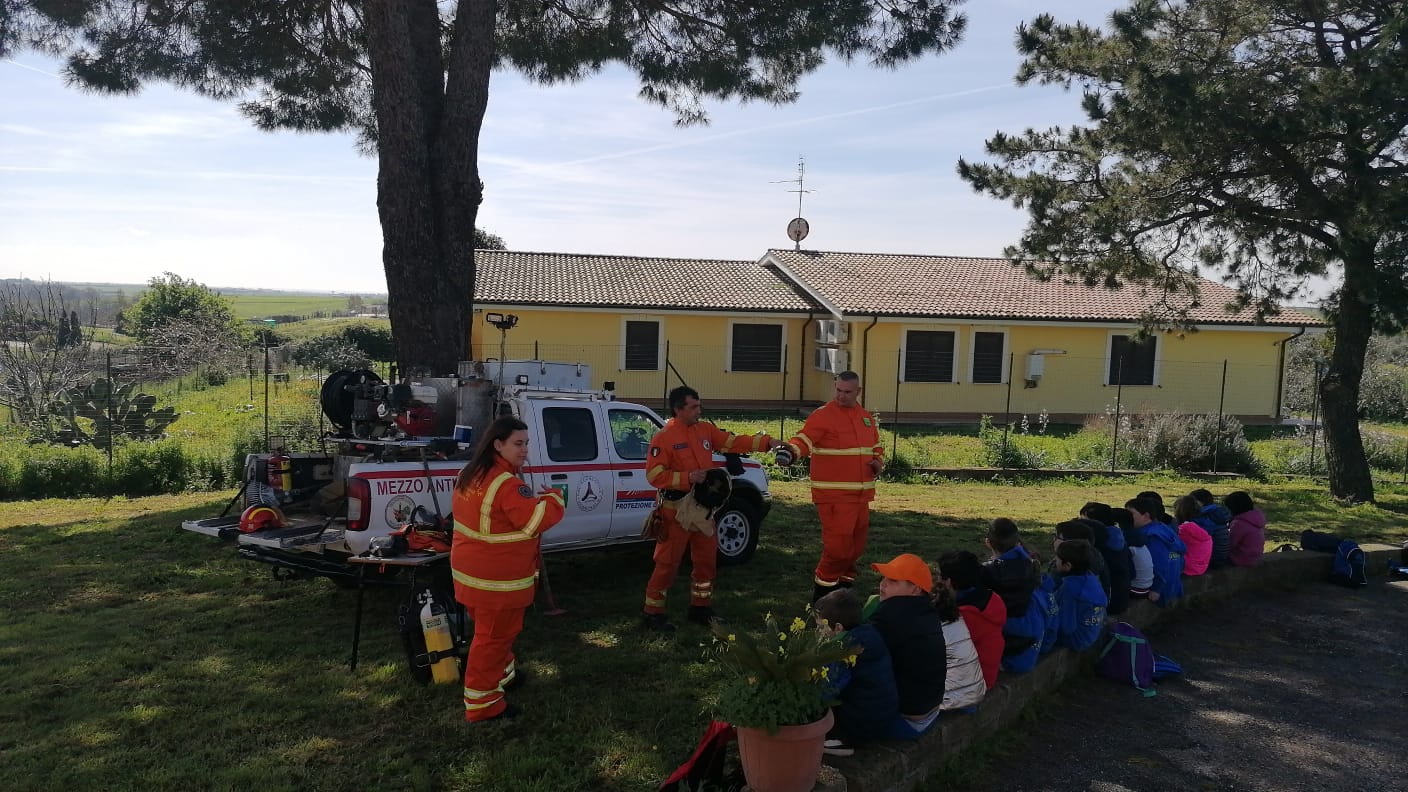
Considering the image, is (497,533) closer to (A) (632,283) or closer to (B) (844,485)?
(B) (844,485)

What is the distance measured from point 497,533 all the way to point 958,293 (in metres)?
23.9

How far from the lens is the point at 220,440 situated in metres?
15.4

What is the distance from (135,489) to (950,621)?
12318 millimetres

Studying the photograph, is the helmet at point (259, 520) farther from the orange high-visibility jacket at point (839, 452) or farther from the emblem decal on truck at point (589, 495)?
the orange high-visibility jacket at point (839, 452)

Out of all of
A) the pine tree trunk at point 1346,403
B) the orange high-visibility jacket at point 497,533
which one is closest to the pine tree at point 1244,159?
the pine tree trunk at point 1346,403

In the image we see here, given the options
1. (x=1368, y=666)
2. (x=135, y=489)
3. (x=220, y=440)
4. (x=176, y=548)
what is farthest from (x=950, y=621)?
(x=220, y=440)

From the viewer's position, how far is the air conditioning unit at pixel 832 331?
83.6 ft

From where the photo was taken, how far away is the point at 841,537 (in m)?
7.48

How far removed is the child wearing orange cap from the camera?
469 centimetres

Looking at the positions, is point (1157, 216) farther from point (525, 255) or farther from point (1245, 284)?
point (525, 255)

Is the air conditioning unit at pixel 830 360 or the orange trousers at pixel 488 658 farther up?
the air conditioning unit at pixel 830 360

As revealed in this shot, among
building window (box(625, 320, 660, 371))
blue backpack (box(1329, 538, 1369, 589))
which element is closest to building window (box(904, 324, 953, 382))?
building window (box(625, 320, 660, 371))

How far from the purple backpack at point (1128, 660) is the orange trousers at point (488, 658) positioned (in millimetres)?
3973

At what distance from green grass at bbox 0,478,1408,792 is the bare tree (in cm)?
759
